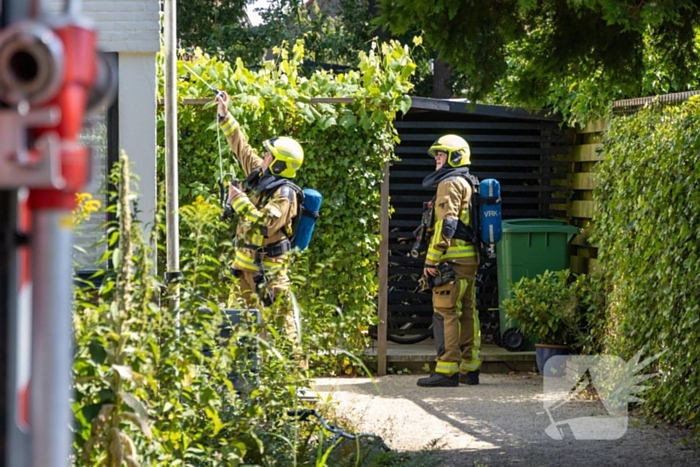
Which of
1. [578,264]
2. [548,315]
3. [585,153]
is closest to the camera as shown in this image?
[548,315]

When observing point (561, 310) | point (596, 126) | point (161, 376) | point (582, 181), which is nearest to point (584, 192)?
point (582, 181)

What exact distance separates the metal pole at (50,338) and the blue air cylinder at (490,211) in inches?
320

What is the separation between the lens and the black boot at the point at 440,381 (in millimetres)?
9289

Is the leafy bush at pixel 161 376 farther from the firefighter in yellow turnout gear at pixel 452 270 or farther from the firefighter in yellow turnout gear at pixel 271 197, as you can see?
the firefighter in yellow turnout gear at pixel 452 270

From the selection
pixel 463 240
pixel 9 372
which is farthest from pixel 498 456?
pixel 9 372

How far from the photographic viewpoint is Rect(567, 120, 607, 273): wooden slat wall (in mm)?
10561

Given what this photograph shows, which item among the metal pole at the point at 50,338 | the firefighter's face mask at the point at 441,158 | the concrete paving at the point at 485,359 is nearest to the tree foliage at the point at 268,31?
the concrete paving at the point at 485,359

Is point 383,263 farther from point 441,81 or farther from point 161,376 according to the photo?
point 441,81

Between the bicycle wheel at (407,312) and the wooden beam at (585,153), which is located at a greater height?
the wooden beam at (585,153)

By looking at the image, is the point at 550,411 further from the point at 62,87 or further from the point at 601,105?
the point at 62,87

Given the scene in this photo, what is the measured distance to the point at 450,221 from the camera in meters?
9.05

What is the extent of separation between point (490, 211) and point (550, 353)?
4.62 feet

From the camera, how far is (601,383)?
8617mm

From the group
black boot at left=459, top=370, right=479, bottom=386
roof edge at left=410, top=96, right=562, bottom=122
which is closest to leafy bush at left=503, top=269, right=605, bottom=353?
black boot at left=459, top=370, right=479, bottom=386
